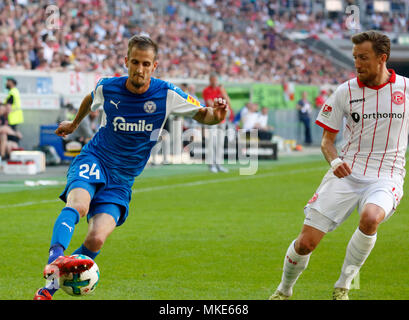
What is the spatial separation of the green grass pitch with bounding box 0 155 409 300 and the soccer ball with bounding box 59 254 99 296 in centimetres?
82

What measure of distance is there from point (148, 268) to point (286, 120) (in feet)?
78.2

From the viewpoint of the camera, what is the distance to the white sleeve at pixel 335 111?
6215 millimetres

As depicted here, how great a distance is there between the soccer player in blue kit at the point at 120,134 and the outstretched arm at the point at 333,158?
34.0 inches

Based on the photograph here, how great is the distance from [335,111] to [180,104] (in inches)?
50.9

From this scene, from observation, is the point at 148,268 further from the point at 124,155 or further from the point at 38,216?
the point at 38,216

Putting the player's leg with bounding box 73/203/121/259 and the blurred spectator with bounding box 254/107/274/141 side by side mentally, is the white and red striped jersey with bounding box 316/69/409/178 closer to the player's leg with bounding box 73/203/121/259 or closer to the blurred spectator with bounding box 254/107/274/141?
the player's leg with bounding box 73/203/121/259

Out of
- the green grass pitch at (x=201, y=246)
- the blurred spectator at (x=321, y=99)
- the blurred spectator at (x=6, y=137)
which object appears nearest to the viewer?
the green grass pitch at (x=201, y=246)

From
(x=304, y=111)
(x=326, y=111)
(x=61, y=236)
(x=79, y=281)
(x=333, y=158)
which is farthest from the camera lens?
(x=304, y=111)

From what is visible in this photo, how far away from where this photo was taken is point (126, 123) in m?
6.25

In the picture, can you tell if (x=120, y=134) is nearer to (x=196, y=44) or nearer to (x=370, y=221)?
(x=370, y=221)

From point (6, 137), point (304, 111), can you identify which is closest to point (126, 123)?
point (6, 137)

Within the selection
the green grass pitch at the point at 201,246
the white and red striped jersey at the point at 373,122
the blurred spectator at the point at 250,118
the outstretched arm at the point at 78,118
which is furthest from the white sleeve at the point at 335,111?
the blurred spectator at the point at 250,118

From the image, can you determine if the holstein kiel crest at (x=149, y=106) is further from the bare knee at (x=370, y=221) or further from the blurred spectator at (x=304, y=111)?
the blurred spectator at (x=304, y=111)

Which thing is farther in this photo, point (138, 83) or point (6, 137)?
point (6, 137)
